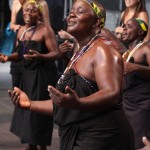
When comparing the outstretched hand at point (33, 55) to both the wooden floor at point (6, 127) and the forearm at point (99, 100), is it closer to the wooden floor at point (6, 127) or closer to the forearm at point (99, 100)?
the wooden floor at point (6, 127)

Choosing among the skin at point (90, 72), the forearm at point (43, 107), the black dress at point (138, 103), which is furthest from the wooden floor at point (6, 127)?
the skin at point (90, 72)

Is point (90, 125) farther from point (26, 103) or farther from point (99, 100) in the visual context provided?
point (26, 103)

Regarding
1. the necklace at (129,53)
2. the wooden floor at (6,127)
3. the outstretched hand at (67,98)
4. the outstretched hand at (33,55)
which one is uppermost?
the outstretched hand at (67,98)

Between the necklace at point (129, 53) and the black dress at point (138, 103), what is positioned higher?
the necklace at point (129, 53)

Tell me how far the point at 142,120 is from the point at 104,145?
2.69m

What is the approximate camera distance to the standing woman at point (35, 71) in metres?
7.84

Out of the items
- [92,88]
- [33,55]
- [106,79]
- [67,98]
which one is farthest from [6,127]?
[67,98]

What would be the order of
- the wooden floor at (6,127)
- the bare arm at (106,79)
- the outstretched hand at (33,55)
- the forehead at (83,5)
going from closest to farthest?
the bare arm at (106,79)
the forehead at (83,5)
the outstretched hand at (33,55)
the wooden floor at (6,127)

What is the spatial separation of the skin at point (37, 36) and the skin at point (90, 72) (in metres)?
2.92

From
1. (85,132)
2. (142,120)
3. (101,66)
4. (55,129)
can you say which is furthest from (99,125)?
(55,129)

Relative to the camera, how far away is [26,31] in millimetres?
7969

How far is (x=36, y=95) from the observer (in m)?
7.98

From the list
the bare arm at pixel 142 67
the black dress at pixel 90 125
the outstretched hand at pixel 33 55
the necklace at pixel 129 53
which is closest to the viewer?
the black dress at pixel 90 125

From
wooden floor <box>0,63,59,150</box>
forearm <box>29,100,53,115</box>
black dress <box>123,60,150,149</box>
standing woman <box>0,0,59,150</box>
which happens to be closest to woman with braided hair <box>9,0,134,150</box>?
forearm <box>29,100,53,115</box>
